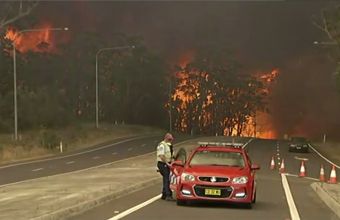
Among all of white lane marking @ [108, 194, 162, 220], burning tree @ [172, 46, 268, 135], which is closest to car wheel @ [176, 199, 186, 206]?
white lane marking @ [108, 194, 162, 220]

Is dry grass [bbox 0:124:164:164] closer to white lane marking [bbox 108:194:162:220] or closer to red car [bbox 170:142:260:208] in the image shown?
white lane marking [bbox 108:194:162:220]

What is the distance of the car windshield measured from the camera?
15.1m

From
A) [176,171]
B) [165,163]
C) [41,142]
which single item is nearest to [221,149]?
[176,171]

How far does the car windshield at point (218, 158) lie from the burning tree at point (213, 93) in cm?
11596

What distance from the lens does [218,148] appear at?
15.6 meters

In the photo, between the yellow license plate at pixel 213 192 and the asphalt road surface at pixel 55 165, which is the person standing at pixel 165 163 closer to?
the yellow license plate at pixel 213 192

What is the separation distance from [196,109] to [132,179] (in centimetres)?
11329

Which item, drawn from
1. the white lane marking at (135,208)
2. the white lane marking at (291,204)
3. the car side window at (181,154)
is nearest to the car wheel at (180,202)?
the white lane marking at (135,208)

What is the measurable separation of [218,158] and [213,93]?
393 ft

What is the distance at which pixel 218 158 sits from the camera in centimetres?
1537

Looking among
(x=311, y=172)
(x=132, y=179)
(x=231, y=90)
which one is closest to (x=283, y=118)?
(x=231, y=90)

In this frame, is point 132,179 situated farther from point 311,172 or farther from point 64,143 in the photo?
point 64,143

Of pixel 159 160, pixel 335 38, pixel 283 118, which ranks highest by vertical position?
pixel 335 38

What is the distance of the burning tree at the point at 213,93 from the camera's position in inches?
5251
